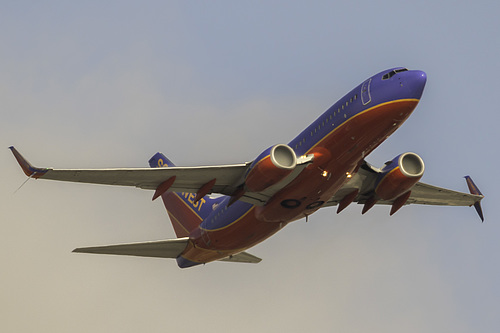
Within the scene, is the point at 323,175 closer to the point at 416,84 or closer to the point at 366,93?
the point at 366,93

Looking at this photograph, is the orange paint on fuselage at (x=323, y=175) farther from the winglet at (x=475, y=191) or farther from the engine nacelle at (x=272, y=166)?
the winglet at (x=475, y=191)

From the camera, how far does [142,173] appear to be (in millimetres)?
39469

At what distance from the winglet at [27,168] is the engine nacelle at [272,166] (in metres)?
10.1

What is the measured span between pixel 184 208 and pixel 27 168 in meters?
16.3

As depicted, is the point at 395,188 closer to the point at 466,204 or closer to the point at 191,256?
the point at 466,204

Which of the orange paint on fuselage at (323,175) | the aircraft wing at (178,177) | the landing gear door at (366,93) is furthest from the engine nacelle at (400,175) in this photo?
the aircraft wing at (178,177)

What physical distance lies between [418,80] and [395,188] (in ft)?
25.1

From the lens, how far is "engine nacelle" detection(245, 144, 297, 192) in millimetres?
37594

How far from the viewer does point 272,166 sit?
123 ft

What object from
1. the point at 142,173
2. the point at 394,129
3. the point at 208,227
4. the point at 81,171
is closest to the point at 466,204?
the point at 394,129

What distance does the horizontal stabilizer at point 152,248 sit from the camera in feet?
147

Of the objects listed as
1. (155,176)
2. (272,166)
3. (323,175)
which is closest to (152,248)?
(155,176)

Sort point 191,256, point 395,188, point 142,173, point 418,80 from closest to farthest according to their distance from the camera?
point 418,80 < point 142,173 < point 395,188 < point 191,256

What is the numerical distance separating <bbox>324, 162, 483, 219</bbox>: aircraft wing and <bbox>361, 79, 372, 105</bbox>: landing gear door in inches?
248
